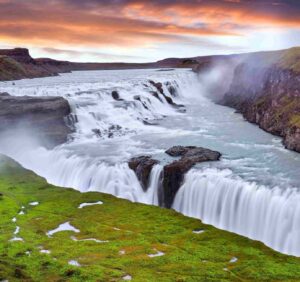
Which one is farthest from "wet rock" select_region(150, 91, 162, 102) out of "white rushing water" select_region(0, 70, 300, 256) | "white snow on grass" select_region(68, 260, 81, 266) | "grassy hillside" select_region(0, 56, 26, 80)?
"grassy hillside" select_region(0, 56, 26, 80)

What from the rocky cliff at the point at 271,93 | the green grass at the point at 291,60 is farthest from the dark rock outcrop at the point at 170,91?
the green grass at the point at 291,60

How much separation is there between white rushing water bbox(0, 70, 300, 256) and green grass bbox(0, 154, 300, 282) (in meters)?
3.75

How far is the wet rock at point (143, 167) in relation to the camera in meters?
46.5

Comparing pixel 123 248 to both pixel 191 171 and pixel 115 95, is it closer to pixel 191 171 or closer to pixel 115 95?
pixel 191 171

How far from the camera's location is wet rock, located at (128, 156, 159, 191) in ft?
152

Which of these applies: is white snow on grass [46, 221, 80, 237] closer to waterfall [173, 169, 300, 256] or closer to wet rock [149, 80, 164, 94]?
waterfall [173, 169, 300, 256]

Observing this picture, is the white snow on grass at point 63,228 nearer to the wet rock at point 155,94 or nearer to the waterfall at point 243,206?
the waterfall at point 243,206

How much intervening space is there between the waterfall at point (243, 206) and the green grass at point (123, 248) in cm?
330

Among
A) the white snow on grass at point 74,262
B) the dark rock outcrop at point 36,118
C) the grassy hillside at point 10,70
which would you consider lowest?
the white snow on grass at point 74,262

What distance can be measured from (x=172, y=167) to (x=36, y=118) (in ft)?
99.9

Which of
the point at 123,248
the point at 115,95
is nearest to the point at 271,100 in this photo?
the point at 115,95

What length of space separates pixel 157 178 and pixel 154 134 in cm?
2183

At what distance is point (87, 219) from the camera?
36969 mm

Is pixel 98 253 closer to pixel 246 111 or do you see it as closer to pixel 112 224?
pixel 112 224
